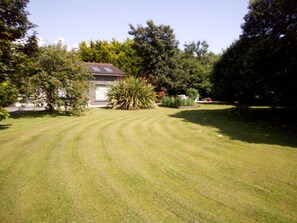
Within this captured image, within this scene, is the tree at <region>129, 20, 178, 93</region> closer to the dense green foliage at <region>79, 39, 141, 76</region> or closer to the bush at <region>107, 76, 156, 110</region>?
the dense green foliage at <region>79, 39, 141, 76</region>

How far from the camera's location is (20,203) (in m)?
3.94

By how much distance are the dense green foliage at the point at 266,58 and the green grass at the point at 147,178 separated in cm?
448

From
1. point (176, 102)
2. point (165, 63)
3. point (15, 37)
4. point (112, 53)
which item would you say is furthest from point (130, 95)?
point (112, 53)

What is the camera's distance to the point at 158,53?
Answer: 31.5 m

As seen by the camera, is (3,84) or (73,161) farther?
(3,84)

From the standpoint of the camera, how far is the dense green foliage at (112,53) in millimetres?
36594

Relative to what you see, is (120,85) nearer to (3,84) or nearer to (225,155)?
(3,84)

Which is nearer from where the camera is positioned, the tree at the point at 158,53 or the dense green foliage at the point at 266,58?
the dense green foliage at the point at 266,58

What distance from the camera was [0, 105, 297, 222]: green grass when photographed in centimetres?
369

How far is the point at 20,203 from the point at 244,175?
14.4 feet

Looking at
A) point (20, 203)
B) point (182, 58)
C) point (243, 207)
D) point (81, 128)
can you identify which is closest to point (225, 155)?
point (243, 207)

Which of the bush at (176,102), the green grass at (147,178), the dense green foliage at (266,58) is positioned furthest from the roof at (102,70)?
the green grass at (147,178)

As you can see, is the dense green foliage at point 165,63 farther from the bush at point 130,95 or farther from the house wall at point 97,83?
the bush at point 130,95

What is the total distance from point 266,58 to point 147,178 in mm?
10462
